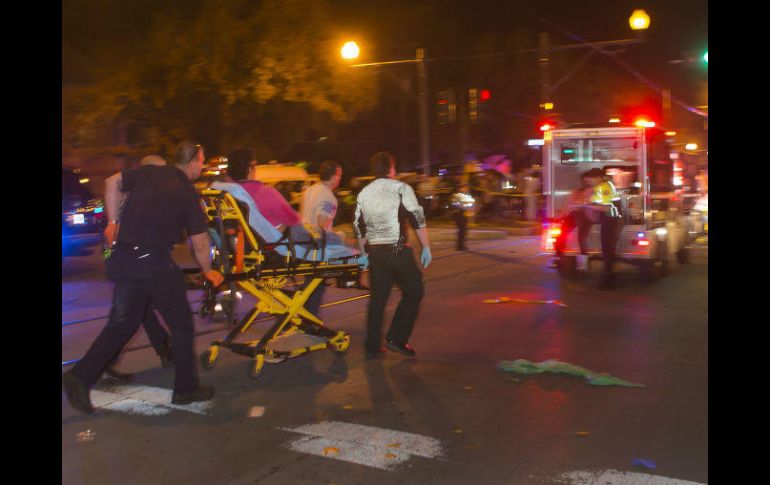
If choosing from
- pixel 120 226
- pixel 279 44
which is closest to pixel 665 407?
pixel 120 226

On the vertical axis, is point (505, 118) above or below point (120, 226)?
above

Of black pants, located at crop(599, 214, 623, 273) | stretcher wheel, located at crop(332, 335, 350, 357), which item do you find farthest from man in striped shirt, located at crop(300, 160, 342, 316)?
black pants, located at crop(599, 214, 623, 273)

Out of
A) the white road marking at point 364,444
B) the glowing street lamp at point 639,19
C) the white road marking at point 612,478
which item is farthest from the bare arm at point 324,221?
the glowing street lamp at point 639,19

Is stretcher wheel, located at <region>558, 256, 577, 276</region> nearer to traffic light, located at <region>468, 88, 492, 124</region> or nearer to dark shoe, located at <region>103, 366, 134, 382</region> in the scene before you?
traffic light, located at <region>468, 88, 492, 124</region>

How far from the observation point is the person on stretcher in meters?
6.93

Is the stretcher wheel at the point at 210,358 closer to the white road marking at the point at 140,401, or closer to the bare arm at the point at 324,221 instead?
the white road marking at the point at 140,401

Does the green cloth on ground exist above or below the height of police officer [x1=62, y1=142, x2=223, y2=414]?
below

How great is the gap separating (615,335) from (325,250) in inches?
127

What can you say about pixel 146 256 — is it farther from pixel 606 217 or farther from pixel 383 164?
pixel 606 217

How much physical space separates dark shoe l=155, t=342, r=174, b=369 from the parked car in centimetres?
903
